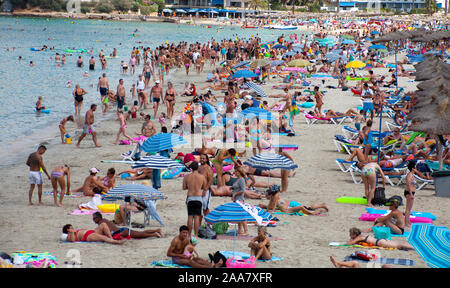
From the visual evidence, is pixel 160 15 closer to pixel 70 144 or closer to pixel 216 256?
pixel 70 144

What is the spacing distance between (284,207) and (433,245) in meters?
4.70

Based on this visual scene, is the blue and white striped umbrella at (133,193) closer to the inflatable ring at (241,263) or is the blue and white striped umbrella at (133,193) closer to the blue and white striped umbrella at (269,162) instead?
the inflatable ring at (241,263)

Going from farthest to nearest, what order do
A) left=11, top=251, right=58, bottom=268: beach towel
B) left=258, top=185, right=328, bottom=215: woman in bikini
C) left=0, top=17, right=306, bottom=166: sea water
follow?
left=0, top=17, right=306, bottom=166: sea water < left=258, top=185, right=328, bottom=215: woman in bikini < left=11, top=251, right=58, bottom=268: beach towel

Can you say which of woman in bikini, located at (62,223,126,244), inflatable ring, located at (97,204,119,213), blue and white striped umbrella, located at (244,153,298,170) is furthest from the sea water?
blue and white striped umbrella, located at (244,153,298,170)

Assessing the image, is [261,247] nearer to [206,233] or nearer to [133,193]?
[206,233]

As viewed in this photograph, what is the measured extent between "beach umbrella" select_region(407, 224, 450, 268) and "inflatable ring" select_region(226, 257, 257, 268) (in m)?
2.25

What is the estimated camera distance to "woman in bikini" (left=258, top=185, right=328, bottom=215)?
10.8 meters

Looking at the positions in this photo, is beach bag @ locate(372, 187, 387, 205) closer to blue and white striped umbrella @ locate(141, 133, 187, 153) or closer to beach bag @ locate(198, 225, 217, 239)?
beach bag @ locate(198, 225, 217, 239)

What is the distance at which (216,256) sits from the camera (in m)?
8.02

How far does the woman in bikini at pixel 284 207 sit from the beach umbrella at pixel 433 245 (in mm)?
4196

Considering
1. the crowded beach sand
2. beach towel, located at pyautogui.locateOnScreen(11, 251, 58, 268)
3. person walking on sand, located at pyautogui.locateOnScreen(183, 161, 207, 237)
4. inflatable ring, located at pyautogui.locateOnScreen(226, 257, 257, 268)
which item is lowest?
the crowded beach sand
